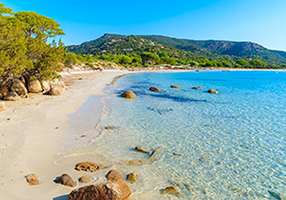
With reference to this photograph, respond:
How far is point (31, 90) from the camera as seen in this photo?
1583 centimetres

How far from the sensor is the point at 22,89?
47.1 feet

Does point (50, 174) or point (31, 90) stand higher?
point (31, 90)

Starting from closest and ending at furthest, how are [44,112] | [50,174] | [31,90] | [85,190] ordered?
[85,190]
[50,174]
[44,112]
[31,90]

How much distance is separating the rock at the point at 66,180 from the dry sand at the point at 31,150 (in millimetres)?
112

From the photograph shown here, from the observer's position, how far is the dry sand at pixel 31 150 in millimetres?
4250

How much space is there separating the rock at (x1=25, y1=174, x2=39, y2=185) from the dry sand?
0.33ft

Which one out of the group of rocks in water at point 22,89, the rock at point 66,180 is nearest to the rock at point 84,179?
the rock at point 66,180

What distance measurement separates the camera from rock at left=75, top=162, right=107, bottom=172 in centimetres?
537

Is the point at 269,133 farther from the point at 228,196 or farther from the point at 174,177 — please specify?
the point at 174,177

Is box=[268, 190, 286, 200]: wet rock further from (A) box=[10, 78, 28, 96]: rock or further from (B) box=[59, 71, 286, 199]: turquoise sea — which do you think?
(A) box=[10, 78, 28, 96]: rock

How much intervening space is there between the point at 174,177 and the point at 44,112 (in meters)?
8.96

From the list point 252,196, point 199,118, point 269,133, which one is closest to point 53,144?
point 252,196

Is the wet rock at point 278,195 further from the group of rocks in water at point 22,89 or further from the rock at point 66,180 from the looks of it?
the group of rocks in water at point 22,89

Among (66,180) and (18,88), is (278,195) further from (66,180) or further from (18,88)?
(18,88)
